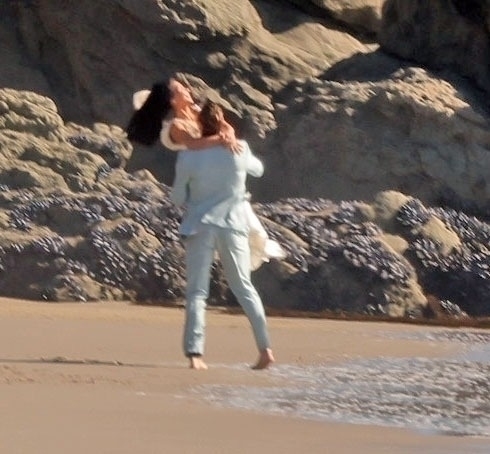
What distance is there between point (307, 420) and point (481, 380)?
1.65 m

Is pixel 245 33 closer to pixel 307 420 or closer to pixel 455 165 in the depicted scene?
pixel 455 165

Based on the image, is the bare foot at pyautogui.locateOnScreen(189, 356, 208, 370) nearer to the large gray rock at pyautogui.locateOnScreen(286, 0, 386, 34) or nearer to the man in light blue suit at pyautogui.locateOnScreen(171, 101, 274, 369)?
the man in light blue suit at pyautogui.locateOnScreen(171, 101, 274, 369)

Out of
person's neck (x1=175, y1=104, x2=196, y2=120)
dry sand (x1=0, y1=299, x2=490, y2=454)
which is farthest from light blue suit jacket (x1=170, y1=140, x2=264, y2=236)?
dry sand (x1=0, y1=299, x2=490, y2=454)

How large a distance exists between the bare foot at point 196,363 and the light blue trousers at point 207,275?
0.05 meters

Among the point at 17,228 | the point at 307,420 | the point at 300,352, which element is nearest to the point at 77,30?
the point at 17,228

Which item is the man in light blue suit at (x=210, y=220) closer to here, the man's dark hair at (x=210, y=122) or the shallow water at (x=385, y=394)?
the man's dark hair at (x=210, y=122)

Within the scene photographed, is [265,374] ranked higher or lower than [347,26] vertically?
lower

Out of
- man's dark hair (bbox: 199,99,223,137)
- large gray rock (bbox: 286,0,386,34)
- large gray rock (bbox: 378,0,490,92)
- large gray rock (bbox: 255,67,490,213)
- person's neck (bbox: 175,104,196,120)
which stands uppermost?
large gray rock (bbox: 286,0,386,34)

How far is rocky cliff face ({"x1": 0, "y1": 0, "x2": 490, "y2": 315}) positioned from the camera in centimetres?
1116

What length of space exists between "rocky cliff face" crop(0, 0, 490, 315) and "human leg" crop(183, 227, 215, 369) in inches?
130

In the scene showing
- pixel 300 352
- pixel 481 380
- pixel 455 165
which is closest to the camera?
pixel 481 380

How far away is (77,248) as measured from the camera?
36.3ft

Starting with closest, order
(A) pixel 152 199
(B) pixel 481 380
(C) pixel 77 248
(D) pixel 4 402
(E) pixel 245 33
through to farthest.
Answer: (D) pixel 4 402
(B) pixel 481 380
(C) pixel 77 248
(A) pixel 152 199
(E) pixel 245 33

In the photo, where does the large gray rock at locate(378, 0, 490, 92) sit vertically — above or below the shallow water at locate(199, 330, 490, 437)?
above
